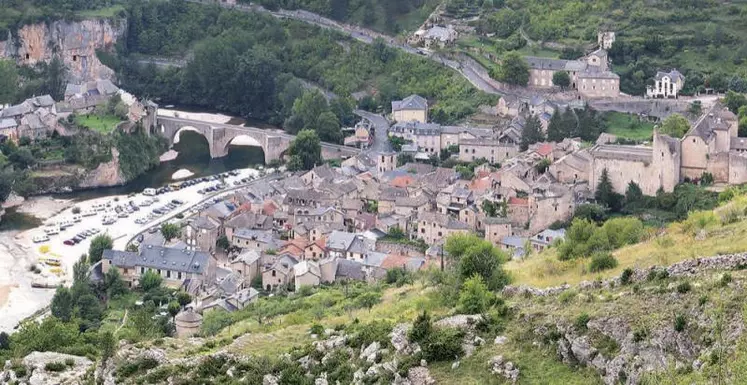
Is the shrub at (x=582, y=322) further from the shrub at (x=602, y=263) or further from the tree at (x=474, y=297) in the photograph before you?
the shrub at (x=602, y=263)

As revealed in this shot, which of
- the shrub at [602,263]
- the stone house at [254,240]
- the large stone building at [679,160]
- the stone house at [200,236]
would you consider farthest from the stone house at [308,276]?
the shrub at [602,263]

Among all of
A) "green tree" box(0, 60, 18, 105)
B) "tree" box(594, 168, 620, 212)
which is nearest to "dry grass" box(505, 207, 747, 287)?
"tree" box(594, 168, 620, 212)

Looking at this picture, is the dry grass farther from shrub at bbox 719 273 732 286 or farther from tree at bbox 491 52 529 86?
tree at bbox 491 52 529 86

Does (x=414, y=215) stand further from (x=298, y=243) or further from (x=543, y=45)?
(x=543, y=45)

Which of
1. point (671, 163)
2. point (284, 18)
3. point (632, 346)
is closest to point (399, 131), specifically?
point (671, 163)

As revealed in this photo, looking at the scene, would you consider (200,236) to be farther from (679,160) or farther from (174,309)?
(679,160)

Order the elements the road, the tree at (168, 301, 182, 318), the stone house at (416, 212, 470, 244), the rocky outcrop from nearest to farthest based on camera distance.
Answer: the rocky outcrop
the tree at (168, 301, 182, 318)
the stone house at (416, 212, 470, 244)
the road
